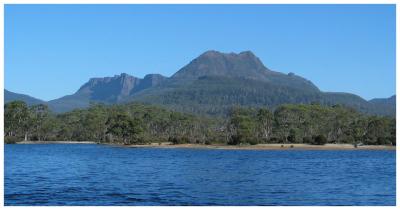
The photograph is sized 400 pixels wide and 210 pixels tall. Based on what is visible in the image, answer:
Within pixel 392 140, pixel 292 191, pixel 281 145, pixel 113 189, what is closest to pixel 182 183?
pixel 113 189

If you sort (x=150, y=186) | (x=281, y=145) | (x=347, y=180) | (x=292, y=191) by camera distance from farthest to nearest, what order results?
(x=281, y=145) < (x=347, y=180) < (x=150, y=186) < (x=292, y=191)

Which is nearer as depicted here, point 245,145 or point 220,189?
point 220,189

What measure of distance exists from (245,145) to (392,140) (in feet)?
145

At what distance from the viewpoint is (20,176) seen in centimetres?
6950

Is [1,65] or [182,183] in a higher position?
[1,65]

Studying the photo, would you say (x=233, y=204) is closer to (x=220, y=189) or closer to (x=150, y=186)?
(x=220, y=189)

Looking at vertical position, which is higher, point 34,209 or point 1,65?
point 1,65

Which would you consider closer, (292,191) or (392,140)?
(292,191)

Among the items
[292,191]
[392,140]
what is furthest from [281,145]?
[292,191]

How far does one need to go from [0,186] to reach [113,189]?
65.4 feet

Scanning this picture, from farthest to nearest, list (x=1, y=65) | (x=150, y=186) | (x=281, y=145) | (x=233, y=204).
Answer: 1. (x=281, y=145)
2. (x=150, y=186)
3. (x=233, y=204)
4. (x=1, y=65)

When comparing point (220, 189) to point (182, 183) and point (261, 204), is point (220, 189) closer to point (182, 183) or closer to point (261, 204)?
point (182, 183)

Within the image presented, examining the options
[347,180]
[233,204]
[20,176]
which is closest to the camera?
[233,204]

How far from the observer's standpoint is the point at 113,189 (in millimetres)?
55281
